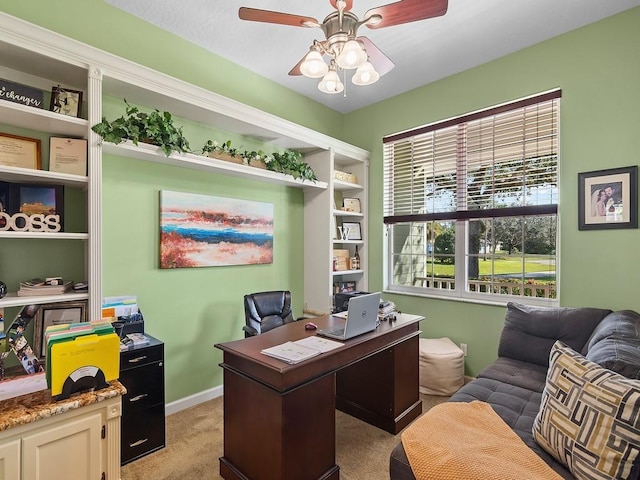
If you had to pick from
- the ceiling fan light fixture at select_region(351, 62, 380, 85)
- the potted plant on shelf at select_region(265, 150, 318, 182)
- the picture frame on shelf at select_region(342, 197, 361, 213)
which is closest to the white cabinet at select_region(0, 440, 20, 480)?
the ceiling fan light fixture at select_region(351, 62, 380, 85)

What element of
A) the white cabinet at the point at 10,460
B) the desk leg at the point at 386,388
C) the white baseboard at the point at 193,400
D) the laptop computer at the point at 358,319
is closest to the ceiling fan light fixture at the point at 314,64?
the laptop computer at the point at 358,319

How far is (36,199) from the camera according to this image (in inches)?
80.0

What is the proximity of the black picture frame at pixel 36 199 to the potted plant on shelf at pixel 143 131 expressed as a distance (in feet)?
1.56

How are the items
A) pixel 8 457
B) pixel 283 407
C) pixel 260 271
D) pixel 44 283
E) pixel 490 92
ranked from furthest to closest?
pixel 260 271, pixel 490 92, pixel 44 283, pixel 283 407, pixel 8 457

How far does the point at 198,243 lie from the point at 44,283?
1135 mm

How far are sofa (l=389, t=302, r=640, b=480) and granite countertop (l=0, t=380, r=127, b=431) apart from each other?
138cm

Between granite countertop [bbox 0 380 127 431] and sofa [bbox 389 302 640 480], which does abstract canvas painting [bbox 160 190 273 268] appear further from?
sofa [bbox 389 302 640 480]

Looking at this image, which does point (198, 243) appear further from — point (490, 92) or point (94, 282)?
point (490, 92)

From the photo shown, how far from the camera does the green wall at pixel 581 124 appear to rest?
2518 mm

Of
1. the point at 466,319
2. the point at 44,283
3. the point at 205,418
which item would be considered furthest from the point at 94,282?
the point at 466,319

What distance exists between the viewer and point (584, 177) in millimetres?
2695

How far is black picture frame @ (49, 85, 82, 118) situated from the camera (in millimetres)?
2084

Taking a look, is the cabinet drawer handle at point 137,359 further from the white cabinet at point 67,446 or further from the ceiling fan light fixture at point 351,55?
the ceiling fan light fixture at point 351,55

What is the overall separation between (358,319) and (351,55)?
1.54 meters
